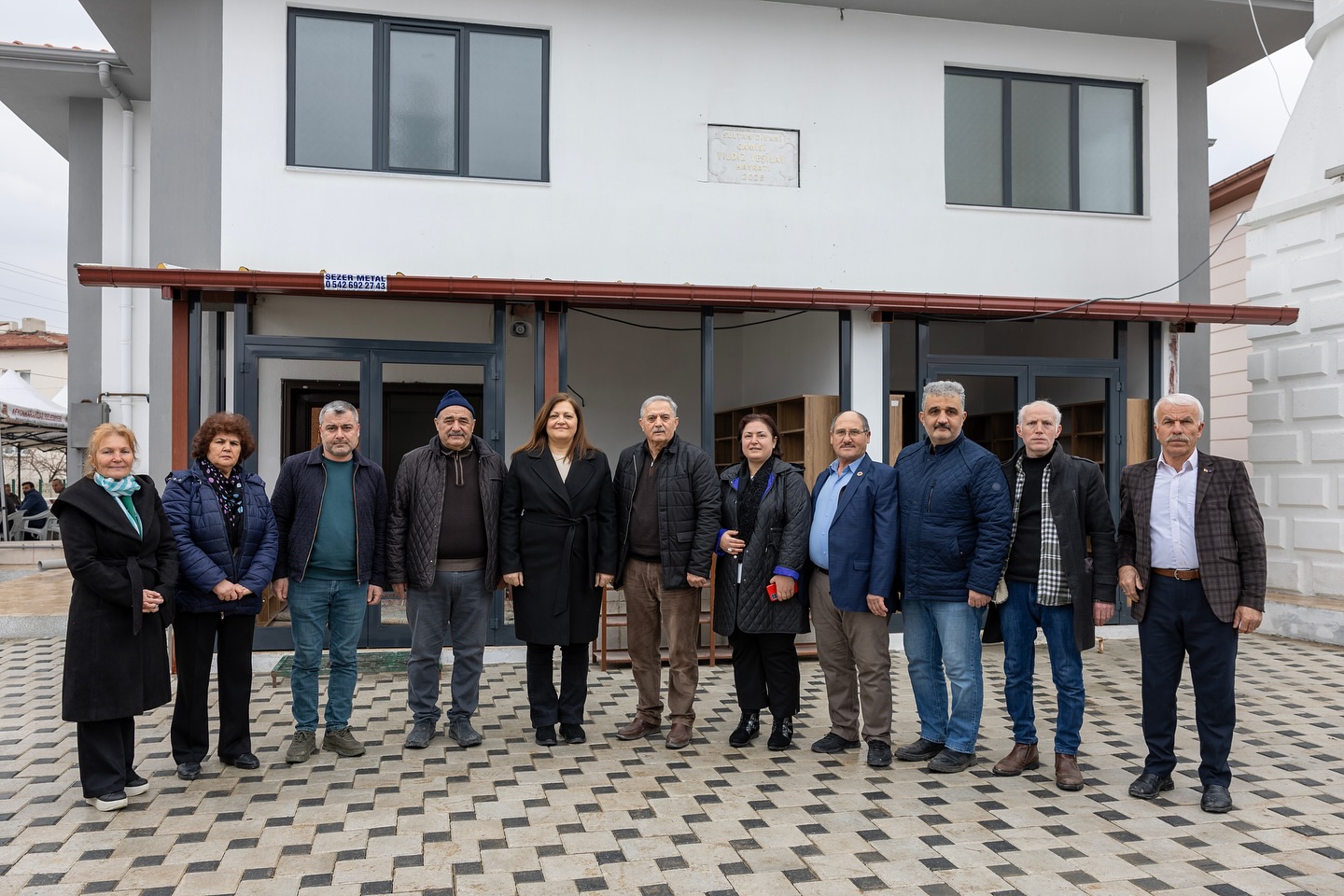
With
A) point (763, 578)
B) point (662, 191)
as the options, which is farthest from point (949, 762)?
point (662, 191)

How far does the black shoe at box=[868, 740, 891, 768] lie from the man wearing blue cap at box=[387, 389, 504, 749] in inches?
77.4

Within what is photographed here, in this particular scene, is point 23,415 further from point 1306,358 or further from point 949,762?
point 1306,358

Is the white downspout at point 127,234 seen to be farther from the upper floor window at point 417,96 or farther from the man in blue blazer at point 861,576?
the man in blue blazer at point 861,576

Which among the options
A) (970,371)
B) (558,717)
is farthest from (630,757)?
(970,371)

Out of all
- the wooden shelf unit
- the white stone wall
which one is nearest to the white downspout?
the wooden shelf unit

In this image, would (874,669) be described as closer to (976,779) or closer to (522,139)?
(976,779)

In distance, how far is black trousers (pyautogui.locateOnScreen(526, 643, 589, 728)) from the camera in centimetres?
506

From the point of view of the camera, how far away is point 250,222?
707 centimetres

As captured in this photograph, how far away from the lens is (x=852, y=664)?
4.93m

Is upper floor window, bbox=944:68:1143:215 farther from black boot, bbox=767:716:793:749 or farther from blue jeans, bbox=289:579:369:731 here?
blue jeans, bbox=289:579:369:731

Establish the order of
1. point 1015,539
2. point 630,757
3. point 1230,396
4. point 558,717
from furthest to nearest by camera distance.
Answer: point 1230,396
point 558,717
point 630,757
point 1015,539

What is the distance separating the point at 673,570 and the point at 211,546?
2.18 meters

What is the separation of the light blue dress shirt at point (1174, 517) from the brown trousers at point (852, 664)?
1.27 m

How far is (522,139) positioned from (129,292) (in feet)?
16.7
